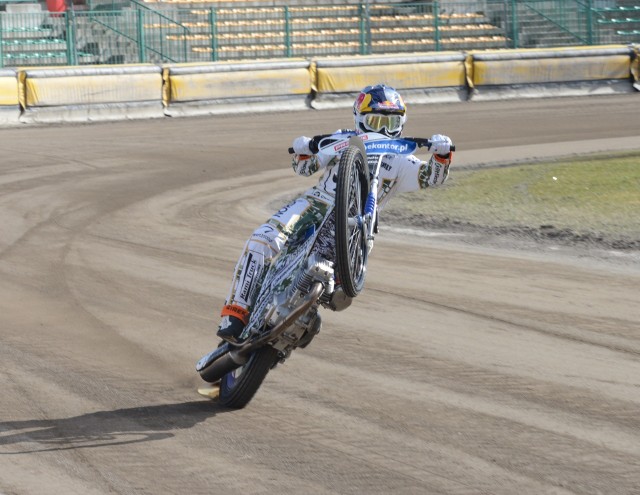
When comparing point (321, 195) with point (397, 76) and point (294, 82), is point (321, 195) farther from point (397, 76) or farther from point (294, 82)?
point (397, 76)

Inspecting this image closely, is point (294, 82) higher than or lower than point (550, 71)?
lower

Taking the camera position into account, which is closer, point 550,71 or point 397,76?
→ point 397,76

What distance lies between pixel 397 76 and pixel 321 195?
65.4 ft

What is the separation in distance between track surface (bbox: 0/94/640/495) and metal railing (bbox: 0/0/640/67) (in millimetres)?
12289

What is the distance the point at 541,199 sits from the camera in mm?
14195

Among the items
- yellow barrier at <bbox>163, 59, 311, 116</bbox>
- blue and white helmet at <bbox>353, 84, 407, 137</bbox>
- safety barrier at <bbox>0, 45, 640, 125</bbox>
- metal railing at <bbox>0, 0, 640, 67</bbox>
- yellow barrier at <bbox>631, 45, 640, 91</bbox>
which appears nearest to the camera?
blue and white helmet at <bbox>353, 84, 407, 137</bbox>

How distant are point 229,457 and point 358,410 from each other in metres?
1.01

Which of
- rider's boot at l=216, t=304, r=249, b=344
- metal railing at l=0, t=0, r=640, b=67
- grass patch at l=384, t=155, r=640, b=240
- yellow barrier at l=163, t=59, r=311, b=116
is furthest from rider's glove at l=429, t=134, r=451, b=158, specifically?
metal railing at l=0, t=0, r=640, b=67

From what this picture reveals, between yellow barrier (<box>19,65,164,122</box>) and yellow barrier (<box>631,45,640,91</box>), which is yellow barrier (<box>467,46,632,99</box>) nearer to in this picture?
yellow barrier (<box>631,45,640,91</box>)

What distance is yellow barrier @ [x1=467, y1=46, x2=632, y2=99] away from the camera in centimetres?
2698

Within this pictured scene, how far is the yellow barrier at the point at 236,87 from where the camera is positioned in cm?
2384

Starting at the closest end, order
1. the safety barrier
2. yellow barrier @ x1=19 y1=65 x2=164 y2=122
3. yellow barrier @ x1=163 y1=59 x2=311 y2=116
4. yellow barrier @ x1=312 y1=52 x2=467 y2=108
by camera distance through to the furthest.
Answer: yellow barrier @ x1=19 y1=65 x2=164 y2=122, the safety barrier, yellow barrier @ x1=163 y1=59 x2=311 y2=116, yellow barrier @ x1=312 y1=52 x2=467 y2=108

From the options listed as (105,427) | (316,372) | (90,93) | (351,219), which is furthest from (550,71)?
(105,427)

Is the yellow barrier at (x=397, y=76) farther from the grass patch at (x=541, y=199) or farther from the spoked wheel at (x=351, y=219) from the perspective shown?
the spoked wheel at (x=351, y=219)
